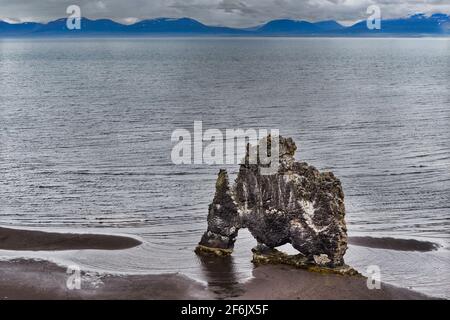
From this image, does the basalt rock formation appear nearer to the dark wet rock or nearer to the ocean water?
the dark wet rock

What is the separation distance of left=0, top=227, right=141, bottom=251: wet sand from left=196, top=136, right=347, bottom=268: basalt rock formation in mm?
8477

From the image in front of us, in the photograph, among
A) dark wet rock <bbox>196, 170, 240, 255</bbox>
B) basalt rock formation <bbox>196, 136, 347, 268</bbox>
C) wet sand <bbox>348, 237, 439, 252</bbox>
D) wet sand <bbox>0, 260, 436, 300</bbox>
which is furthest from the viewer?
wet sand <bbox>348, 237, 439, 252</bbox>

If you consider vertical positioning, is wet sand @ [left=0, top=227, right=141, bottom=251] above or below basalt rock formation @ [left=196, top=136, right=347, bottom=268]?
below

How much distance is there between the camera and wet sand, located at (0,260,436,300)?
40.1 m

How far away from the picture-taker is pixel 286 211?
4409cm

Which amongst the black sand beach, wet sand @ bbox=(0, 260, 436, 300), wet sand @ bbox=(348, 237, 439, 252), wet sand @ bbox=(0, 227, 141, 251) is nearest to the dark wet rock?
wet sand @ bbox=(0, 260, 436, 300)

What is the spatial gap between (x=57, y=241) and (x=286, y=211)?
1903 cm

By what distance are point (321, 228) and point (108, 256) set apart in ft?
52.5

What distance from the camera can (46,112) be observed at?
115 meters

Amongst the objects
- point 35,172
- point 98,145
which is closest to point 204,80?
point 98,145

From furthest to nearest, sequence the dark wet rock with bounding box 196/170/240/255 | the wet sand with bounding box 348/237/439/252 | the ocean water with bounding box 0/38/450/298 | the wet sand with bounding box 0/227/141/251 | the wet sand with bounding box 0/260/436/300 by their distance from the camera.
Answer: the wet sand with bounding box 0/227/141/251 → the wet sand with bounding box 348/237/439/252 → the ocean water with bounding box 0/38/450/298 → the dark wet rock with bounding box 196/170/240/255 → the wet sand with bounding box 0/260/436/300

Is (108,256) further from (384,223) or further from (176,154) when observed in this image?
(176,154)

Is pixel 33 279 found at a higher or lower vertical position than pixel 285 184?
lower

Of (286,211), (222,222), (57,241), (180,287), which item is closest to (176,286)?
(180,287)
